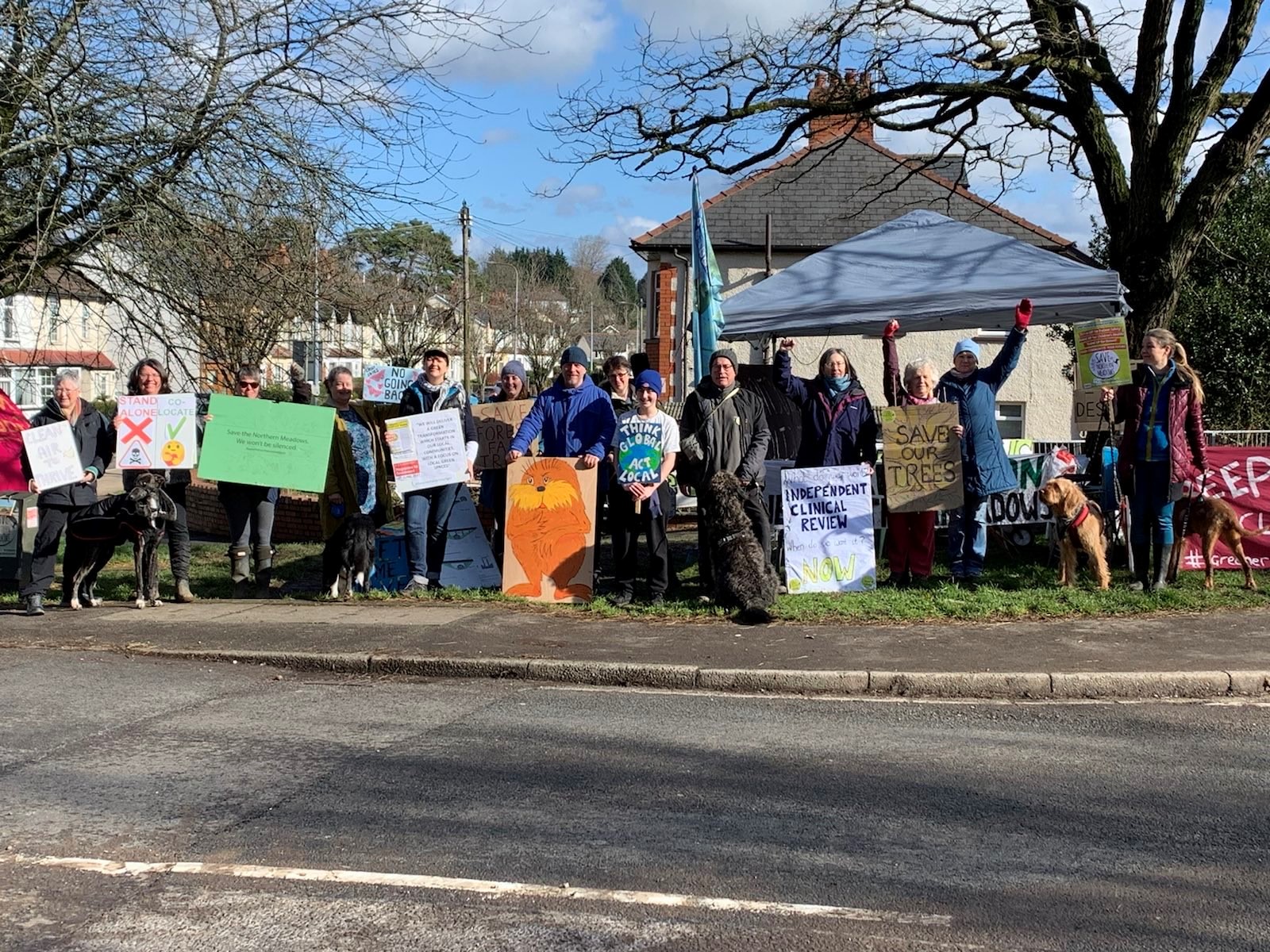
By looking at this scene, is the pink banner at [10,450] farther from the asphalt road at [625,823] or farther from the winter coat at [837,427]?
the winter coat at [837,427]

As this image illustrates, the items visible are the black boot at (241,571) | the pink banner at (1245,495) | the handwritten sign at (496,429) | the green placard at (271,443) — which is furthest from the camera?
the handwritten sign at (496,429)

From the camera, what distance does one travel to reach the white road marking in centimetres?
400

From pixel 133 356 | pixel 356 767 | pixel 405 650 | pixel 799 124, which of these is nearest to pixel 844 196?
pixel 799 124

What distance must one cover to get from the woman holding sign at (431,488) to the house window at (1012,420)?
82.7 ft

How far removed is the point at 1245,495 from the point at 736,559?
4.89 meters

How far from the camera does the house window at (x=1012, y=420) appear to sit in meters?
33.1

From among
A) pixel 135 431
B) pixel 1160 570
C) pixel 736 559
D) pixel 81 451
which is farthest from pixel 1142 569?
pixel 81 451

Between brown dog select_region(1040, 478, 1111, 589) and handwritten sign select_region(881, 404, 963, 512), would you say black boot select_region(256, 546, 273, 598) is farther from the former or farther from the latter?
brown dog select_region(1040, 478, 1111, 589)

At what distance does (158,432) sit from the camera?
1016 centimetres

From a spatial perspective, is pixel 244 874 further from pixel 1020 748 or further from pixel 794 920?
pixel 1020 748

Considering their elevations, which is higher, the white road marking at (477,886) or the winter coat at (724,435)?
the winter coat at (724,435)

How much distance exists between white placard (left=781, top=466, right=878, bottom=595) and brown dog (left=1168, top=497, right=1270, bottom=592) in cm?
258

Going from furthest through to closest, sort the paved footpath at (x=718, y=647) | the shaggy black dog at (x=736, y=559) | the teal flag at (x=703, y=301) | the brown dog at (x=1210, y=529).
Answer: the teal flag at (x=703, y=301) → the brown dog at (x=1210, y=529) → the shaggy black dog at (x=736, y=559) → the paved footpath at (x=718, y=647)

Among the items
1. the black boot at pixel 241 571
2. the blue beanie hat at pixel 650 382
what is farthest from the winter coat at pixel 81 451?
the blue beanie hat at pixel 650 382
